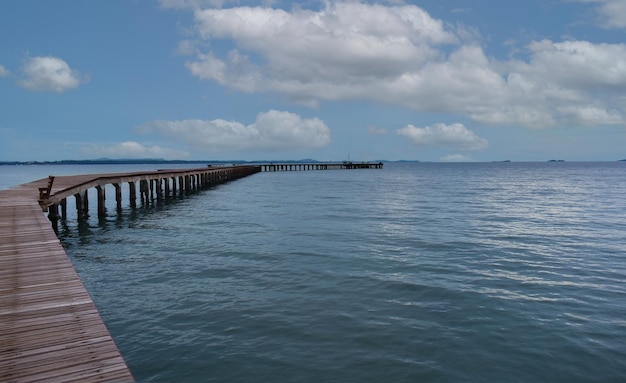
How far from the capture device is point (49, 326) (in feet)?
15.5

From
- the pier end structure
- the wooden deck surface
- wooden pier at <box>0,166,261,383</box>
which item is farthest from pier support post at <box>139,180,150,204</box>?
Result: the wooden deck surface

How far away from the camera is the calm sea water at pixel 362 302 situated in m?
6.51

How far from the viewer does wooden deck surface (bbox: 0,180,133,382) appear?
147 inches

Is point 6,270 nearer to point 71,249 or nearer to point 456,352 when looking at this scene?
point 456,352

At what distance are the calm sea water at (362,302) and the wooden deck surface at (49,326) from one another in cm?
157

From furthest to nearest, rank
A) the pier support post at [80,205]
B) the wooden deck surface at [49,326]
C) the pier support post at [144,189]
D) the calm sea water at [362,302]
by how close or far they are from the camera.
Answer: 1. the pier support post at [144,189]
2. the pier support post at [80,205]
3. the calm sea water at [362,302]
4. the wooden deck surface at [49,326]

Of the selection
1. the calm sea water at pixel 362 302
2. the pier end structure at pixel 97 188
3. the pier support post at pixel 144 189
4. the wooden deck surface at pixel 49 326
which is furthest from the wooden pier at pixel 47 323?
the pier support post at pixel 144 189

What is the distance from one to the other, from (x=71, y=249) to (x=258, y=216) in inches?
387

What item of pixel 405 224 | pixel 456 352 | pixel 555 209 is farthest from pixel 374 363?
pixel 555 209

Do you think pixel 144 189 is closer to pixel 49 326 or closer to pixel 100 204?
pixel 100 204

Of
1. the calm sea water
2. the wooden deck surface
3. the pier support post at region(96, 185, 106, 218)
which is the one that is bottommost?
the calm sea water

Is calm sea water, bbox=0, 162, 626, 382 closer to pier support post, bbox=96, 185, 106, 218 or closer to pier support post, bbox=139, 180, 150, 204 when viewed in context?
pier support post, bbox=96, 185, 106, 218

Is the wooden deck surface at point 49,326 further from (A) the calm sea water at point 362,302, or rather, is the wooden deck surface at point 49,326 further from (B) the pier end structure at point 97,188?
(B) the pier end structure at point 97,188

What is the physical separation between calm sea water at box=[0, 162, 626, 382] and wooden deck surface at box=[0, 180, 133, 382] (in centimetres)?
157
